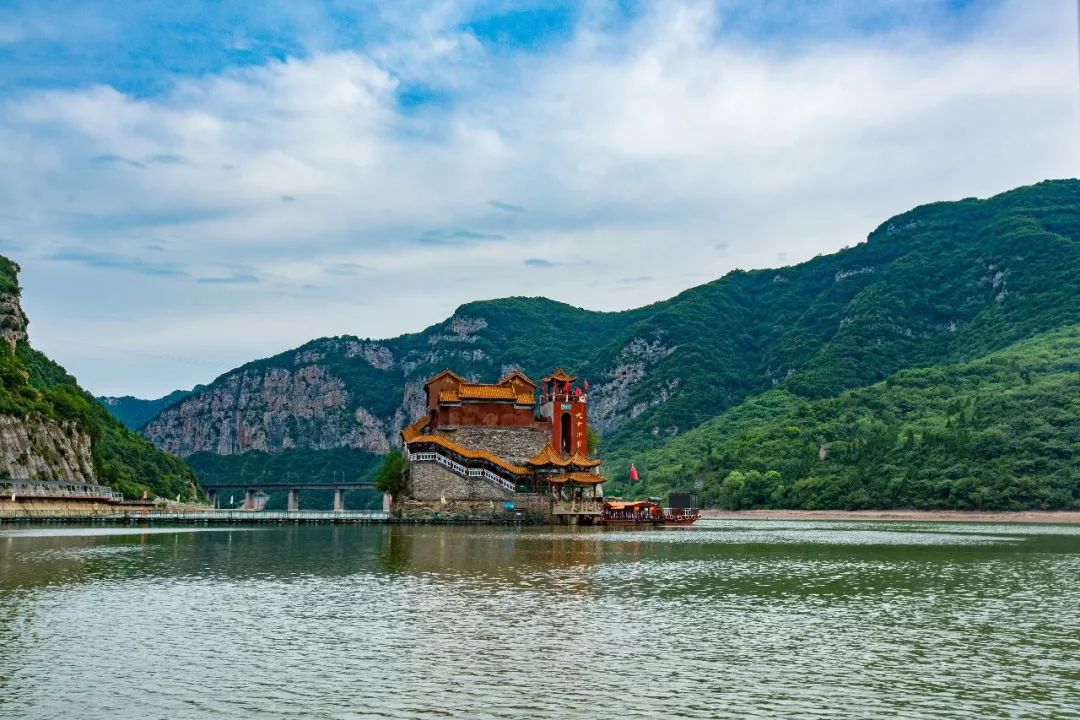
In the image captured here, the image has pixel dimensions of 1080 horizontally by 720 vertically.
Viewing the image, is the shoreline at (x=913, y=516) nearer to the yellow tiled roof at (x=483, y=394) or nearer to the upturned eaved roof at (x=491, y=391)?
the upturned eaved roof at (x=491, y=391)

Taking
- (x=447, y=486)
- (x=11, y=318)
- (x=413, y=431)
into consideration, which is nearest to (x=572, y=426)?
(x=447, y=486)

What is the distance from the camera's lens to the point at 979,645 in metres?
29.9

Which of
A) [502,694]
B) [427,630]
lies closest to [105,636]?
[427,630]

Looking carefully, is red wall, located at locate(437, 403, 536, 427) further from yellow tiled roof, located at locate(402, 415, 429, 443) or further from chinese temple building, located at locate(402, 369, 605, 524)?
yellow tiled roof, located at locate(402, 415, 429, 443)

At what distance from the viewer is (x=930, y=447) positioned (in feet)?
488

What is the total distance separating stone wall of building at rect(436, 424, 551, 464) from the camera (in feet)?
409

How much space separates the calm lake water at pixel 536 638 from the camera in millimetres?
23000

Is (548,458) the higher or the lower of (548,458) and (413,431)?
the lower

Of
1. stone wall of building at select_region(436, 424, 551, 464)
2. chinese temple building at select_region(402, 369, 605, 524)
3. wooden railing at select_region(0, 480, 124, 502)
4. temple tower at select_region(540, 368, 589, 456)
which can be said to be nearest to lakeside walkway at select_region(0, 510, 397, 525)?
wooden railing at select_region(0, 480, 124, 502)

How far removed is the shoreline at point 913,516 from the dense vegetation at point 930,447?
5.09 ft

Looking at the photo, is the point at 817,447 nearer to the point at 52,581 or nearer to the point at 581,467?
the point at 581,467

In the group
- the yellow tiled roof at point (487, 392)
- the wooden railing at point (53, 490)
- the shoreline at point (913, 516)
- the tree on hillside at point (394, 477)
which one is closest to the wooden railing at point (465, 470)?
the yellow tiled roof at point (487, 392)

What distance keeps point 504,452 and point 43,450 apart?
52.6 m

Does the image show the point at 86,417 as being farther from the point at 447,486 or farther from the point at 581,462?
the point at 581,462
